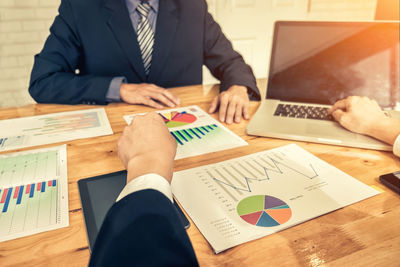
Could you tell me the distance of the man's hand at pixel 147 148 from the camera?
492mm

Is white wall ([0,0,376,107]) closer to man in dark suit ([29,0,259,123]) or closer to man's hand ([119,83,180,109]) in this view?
man in dark suit ([29,0,259,123])

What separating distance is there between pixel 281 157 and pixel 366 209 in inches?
8.6

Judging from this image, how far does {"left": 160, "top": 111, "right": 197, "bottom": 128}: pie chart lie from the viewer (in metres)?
0.92

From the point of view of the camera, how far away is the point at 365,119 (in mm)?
792

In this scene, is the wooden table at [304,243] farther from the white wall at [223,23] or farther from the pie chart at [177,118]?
the white wall at [223,23]

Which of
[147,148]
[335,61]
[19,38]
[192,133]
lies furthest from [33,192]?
[19,38]

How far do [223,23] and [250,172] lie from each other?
2.42 meters

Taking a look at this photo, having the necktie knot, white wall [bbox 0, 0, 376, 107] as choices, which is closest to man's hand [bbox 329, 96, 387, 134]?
the necktie knot

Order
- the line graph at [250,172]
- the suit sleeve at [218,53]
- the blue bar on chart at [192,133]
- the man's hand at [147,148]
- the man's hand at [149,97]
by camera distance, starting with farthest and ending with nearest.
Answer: the suit sleeve at [218,53] < the man's hand at [149,97] < the blue bar on chart at [192,133] < the line graph at [250,172] < the man's hand at [147,148]

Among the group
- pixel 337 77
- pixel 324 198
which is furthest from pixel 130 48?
pixel 324 198

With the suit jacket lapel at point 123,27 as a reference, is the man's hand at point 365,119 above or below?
below

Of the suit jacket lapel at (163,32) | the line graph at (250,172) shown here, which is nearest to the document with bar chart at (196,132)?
the line graph at (250,172)

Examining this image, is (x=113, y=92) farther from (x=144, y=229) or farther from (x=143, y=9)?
(x=144, y=229)

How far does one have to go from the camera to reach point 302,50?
970 mm
